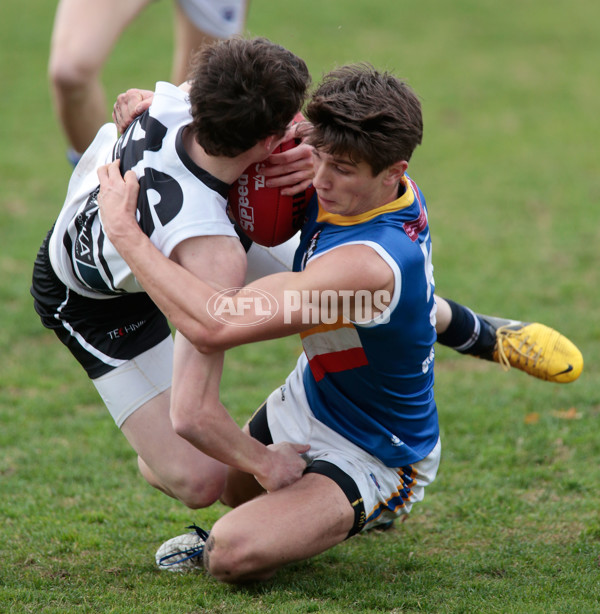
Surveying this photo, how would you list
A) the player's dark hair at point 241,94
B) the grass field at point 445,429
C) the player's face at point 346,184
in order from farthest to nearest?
the grass field at point 445,429, the player's face at point 346,184, the player's dark hair at point 241,94

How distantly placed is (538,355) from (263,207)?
1.67 metres

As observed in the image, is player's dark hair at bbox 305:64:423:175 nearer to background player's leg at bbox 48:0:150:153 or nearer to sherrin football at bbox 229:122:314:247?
sherrin football at bbox 229:122:314:247

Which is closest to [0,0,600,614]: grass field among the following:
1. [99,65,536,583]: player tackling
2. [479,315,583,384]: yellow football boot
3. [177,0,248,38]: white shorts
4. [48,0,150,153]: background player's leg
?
[99,65,536,583]: player tackling

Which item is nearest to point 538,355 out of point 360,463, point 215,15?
point 360,463

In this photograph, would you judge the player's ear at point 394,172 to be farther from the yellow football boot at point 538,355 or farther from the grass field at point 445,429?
the yellow football boot at point 538,355

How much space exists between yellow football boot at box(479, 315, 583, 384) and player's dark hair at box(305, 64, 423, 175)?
1.42 m

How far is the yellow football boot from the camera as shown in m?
4.17

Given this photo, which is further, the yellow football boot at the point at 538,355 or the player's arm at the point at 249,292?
the yellow football boot at the point at 538,355

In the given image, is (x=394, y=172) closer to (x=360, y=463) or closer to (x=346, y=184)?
(x=346, y=184)

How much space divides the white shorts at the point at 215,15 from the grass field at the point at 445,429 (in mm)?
2376

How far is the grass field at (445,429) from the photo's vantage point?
3.36m

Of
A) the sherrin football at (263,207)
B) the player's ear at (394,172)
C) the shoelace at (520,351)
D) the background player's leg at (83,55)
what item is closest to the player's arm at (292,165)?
the sherrin football at (263,207)

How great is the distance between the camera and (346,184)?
3.09 meters

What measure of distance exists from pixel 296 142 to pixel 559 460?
7.84 feet
